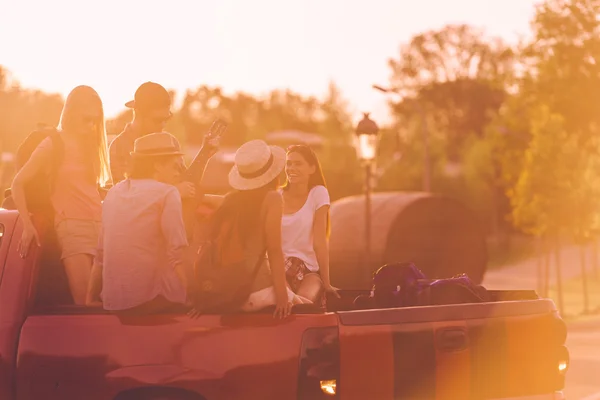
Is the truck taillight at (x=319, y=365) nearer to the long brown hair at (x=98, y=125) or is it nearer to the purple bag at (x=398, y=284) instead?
the purple bag at (x=398, y=284)

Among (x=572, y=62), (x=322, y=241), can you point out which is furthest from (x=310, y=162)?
(x=572, y=62)

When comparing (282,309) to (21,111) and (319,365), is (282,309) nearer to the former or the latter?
(319,365)

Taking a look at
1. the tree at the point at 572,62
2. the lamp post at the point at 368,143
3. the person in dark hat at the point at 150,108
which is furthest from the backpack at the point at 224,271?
the tree at the point at 572,62

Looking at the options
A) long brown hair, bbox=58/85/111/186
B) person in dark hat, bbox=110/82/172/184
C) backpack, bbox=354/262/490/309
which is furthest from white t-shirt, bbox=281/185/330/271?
long brown hair, bbox=58/85/111/186

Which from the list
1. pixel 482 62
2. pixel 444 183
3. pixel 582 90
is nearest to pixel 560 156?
pixel 582 90

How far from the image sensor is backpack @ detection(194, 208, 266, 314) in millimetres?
5793

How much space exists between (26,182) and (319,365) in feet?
6.13

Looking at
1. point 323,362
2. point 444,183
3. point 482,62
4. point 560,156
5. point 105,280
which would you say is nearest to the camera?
point 323,362

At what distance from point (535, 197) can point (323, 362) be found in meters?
30.0

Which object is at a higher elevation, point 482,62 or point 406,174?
point 482,62

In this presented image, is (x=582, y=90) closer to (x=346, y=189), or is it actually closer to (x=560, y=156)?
(x=560, y=156)

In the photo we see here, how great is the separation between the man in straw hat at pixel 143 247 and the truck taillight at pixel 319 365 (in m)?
0.77

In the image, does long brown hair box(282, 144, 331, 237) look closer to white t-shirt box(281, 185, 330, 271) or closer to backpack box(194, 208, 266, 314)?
white t-shirt box(281, 185, 330, 271)

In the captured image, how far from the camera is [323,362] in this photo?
551 cm
